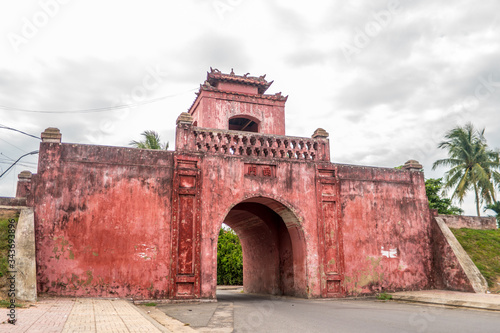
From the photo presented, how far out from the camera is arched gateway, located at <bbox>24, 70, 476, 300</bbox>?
10.1 meters

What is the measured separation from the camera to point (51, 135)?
10.6 m

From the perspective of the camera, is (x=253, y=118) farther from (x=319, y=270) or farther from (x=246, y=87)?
(x=319, y=270)

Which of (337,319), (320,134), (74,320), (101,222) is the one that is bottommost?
(337,319)

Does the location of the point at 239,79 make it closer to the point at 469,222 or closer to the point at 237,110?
the point at 237,110

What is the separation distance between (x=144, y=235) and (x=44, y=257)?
240cm

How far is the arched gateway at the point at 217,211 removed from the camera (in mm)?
10141

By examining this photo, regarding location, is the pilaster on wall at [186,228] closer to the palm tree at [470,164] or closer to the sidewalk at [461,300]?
the sidewalk at [461,300]

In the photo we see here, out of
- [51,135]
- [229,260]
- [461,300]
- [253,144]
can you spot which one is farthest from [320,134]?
[229,260]

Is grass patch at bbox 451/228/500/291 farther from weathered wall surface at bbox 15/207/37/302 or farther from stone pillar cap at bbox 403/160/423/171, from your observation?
weathered wall surface at bbox 15/207/37/302

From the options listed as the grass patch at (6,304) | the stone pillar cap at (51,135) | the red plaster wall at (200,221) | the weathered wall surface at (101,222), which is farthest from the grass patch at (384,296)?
the stone pillar cap at (51,135)

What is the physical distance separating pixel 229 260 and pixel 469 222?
42.3 ft

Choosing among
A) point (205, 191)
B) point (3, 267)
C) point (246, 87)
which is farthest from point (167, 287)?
point (246, 87)

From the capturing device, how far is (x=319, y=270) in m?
11.7

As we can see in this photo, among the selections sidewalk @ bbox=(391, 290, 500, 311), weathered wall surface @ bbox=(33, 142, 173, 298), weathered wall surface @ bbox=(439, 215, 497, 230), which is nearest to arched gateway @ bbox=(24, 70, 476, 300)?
weathered wall surface @ bbox=(33, 142, 173, 298)
